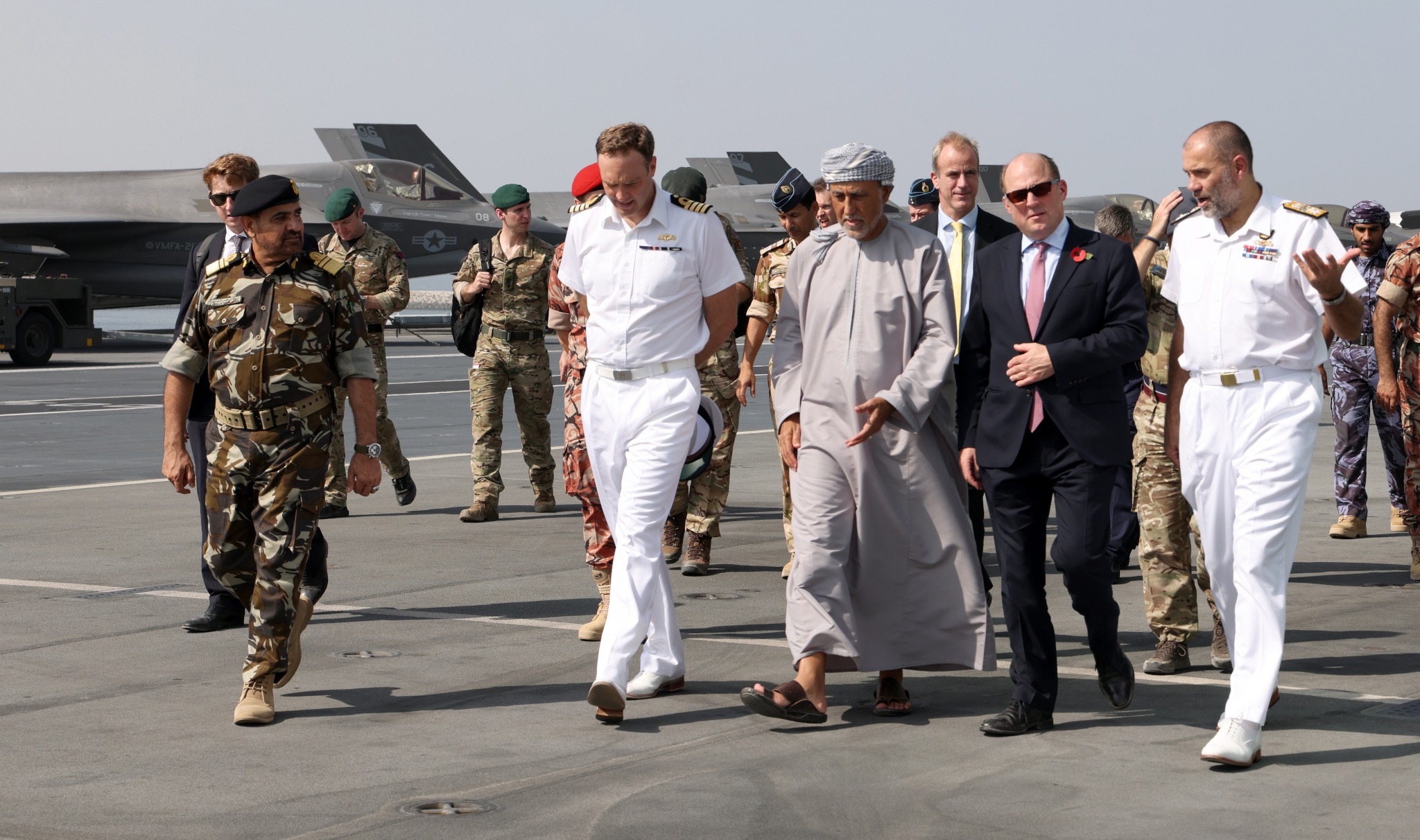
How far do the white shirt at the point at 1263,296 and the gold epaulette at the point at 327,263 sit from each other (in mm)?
2986

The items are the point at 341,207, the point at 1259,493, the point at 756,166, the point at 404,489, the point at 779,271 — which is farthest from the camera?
the point at 756,166

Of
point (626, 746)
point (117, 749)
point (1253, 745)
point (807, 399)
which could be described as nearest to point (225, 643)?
point (117, 749)

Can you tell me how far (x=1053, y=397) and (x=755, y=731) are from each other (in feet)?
4.92

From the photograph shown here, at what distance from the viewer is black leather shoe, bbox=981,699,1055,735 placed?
5195mm

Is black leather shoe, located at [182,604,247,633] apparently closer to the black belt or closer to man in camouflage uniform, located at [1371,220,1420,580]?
the black belt

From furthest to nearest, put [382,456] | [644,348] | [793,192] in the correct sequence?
[382,456] → [793,192] → [644,348]

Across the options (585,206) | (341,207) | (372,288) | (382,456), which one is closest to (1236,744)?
(585,206)

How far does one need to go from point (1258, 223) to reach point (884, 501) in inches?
59.9

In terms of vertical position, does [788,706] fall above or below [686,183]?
below

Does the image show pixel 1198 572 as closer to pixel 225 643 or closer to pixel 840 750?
pixel 840 750

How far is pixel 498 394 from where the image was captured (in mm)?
10875

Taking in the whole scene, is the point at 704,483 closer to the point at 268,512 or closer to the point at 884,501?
the point at 884,501

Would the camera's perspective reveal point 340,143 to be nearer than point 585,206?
No

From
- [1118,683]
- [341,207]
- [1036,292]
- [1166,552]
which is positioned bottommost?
[1118,683]
